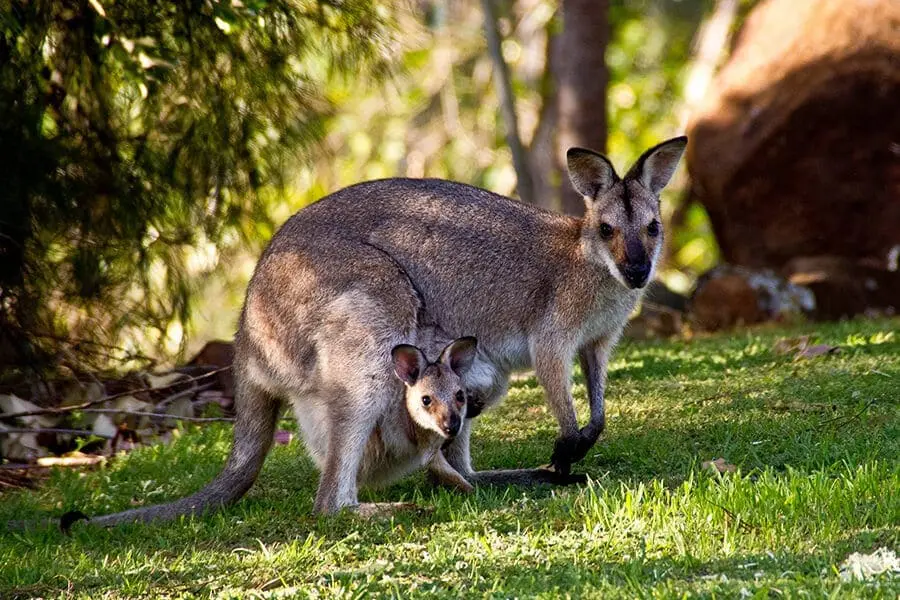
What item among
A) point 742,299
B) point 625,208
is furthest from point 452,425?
point 742,299

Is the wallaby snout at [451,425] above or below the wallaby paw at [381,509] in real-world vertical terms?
above

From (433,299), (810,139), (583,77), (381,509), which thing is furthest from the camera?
(583,77)

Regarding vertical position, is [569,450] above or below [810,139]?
below

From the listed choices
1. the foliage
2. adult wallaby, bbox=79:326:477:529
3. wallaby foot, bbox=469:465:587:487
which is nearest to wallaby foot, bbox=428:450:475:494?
adult wallaby, bbox=79:326:477:529

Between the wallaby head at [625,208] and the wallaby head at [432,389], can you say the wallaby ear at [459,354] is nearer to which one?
the wallaby head at [432,389]

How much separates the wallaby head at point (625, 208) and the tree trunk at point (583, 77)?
556 centimetres

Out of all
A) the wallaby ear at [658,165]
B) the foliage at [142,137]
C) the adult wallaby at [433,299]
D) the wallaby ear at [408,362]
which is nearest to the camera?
the wallaby ear at [408,362]

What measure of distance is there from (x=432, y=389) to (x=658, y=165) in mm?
1678

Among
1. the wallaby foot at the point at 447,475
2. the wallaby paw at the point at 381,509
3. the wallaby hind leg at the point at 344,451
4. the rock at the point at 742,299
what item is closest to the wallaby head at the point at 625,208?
the wallaby foot at the point at 447,475

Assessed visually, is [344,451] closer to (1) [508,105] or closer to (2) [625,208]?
(2) [625,208]

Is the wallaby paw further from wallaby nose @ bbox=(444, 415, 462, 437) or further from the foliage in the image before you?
the foliage

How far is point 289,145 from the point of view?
8.75 m

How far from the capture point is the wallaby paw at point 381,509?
5172 mm

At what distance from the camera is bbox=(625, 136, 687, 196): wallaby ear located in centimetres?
607
